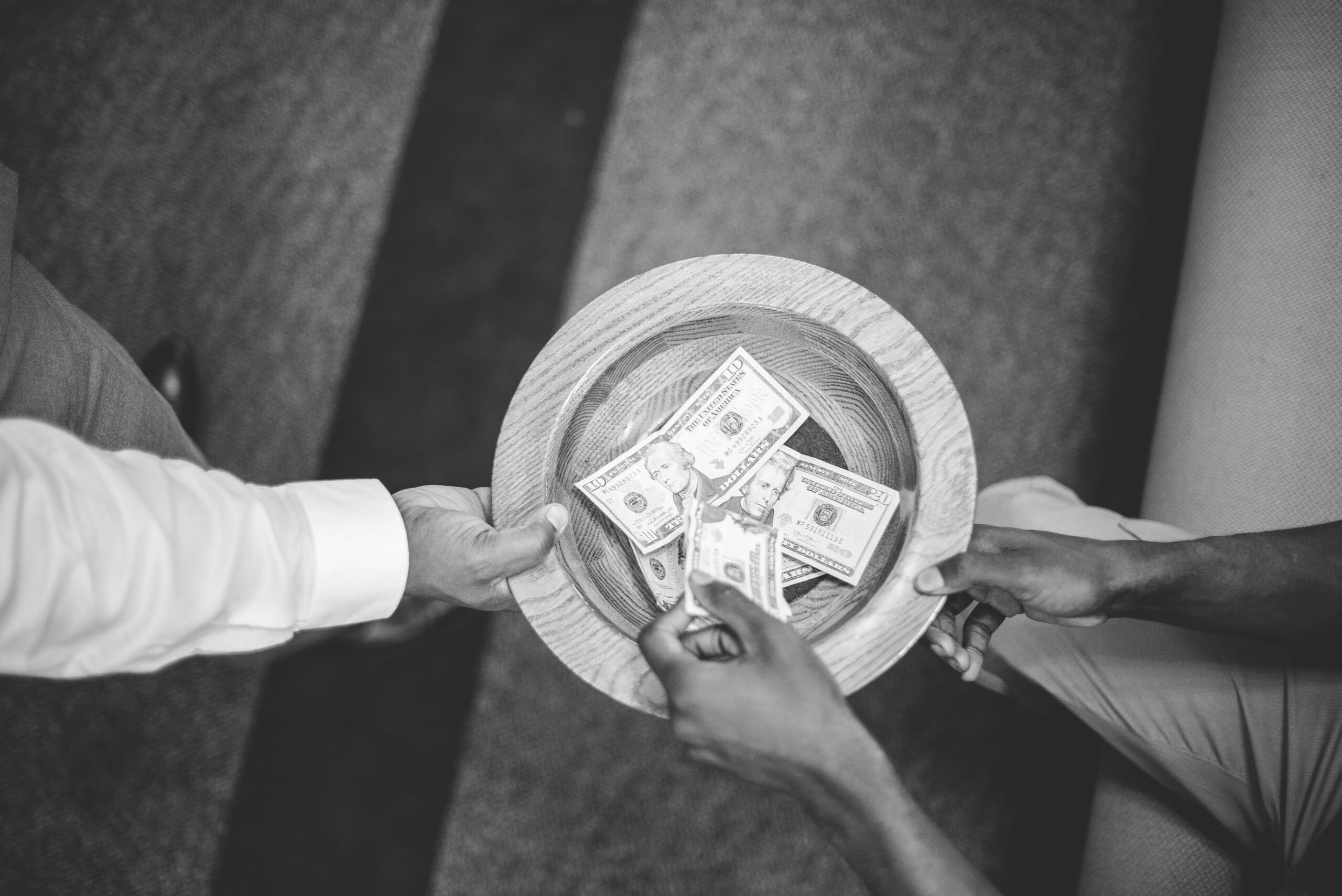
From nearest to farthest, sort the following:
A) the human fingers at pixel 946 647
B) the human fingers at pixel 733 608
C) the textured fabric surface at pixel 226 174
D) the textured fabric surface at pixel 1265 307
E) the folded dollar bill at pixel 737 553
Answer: the human fingers at pixel 733 608, the folded dollar bill at pixel 737 553, the human fingers at pixel 946 647, the textured fabric surface at pixel 1265 307, the textured fabric surface at pixel 226 174

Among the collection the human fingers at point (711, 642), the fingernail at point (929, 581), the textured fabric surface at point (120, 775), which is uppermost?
the fingernail at point (929, 581)

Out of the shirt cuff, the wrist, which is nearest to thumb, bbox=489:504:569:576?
the shirt cuff

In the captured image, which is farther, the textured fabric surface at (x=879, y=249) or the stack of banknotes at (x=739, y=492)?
the textured fabric surface at (x=879, y=249)

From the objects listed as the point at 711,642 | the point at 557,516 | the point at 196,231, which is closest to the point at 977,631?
the point at 711,642

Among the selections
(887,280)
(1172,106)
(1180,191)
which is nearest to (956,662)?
(887,280)

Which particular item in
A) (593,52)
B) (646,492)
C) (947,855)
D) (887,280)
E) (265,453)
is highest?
(593,52)

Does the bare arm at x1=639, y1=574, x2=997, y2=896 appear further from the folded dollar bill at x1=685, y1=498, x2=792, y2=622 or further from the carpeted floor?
the carpeted floor

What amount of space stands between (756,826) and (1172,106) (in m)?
1.94

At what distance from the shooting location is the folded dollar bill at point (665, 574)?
1.07 m

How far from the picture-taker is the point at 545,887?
1.59 meters

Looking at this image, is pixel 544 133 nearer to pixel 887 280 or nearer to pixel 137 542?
pixel 887 280

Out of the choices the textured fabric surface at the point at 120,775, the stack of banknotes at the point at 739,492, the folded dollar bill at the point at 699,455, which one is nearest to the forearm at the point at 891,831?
the stack of banknotes at the point at 739,492

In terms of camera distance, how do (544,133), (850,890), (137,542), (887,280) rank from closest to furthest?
1. (137,542)
2. (850,890)
3. (887,280)
4. (544,133)

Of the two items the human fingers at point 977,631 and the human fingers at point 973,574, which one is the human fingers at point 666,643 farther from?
the human fingers at point 977,631
